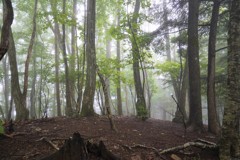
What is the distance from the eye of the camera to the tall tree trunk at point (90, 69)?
30.7 feet

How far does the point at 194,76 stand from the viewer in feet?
31.2

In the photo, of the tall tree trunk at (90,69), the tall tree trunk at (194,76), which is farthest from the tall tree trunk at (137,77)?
the tall tree trunk at (194,76)

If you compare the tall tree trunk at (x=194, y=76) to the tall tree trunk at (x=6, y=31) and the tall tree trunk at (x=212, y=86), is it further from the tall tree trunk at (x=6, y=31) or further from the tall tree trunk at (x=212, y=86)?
the tall tree trunk at (x=6, y=31)

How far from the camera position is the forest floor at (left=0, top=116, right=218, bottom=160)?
5.48 metres

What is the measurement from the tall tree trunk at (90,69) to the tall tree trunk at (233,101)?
5214mm

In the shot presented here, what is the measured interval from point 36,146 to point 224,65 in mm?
15710

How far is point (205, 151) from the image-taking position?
592cm

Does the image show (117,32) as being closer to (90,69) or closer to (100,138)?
(90,69)

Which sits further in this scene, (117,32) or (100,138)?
(117,32)

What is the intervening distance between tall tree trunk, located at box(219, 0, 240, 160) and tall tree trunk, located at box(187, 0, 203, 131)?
3.73 metres

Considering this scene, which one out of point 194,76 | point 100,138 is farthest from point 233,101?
point 194,76

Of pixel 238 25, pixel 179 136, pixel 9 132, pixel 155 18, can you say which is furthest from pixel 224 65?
pixel 9 132

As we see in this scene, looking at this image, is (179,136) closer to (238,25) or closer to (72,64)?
(238,25)

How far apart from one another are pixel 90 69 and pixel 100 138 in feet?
13.0
